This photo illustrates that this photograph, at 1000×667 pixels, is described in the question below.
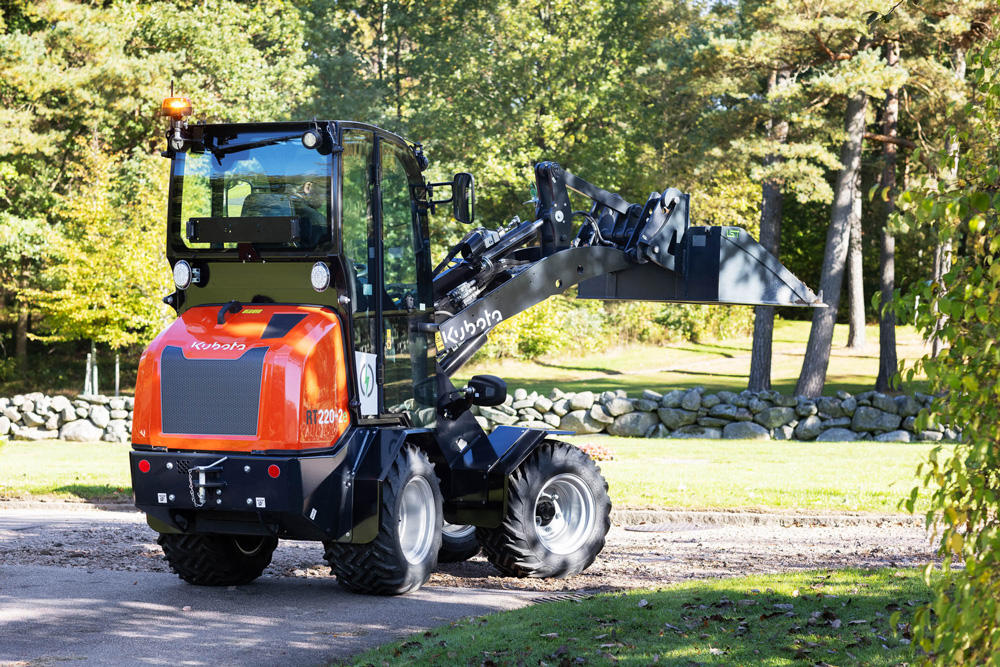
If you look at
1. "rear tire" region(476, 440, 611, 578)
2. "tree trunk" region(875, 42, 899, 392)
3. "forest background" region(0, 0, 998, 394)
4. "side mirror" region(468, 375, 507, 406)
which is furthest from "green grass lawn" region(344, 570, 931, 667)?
"tree trunk" region(875, 42, 899, 392)

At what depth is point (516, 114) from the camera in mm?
32469

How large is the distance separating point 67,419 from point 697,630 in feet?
58.8

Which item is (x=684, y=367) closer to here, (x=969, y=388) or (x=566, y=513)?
(x=566, y=513)

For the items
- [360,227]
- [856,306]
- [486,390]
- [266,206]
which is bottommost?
[486,390]

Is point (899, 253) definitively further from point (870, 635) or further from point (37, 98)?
point (870, 635)

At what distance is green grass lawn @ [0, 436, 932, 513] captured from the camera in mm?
12203

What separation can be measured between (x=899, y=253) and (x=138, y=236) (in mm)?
28339

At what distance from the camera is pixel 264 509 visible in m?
6.63

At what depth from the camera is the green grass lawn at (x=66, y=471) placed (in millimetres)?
12820

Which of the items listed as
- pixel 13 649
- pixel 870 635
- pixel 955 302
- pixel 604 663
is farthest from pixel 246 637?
pixel 955 302

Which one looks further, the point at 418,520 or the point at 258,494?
the point at 418,520

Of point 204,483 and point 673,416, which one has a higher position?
point 204,483

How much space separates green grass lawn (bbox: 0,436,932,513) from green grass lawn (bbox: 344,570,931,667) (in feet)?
10.9

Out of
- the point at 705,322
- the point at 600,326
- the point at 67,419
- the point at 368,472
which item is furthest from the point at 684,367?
the point at 368,472
